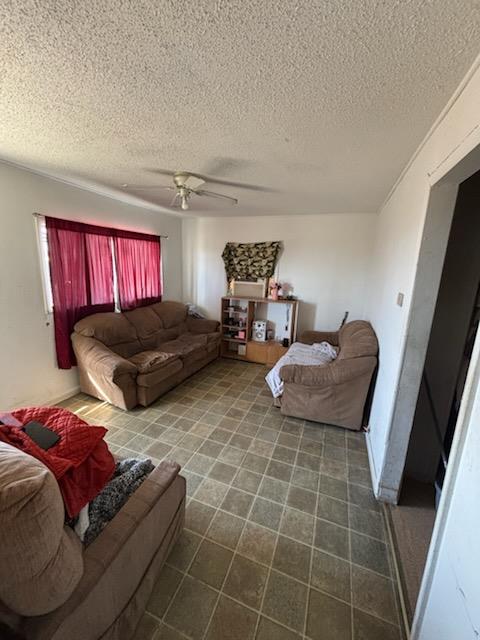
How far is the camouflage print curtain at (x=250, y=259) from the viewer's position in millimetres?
4324

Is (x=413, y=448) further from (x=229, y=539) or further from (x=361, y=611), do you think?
(x=229, y=539)

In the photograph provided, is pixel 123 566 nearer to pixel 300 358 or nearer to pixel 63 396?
Answer: pixel 300 358

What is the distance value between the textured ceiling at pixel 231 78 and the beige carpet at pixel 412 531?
2.40m

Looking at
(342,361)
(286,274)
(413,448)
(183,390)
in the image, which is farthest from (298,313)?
(413,448)

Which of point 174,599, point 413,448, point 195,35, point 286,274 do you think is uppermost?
point 195,35

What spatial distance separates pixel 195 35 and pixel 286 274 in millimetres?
3594

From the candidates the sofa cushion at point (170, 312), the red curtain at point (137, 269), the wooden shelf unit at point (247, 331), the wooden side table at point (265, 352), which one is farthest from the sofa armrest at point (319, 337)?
the red curtain at point (137, 269)

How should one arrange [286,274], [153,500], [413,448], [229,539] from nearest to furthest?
1. [153,500]
2. [229,539]
3. [413,448]
4. [286,274]

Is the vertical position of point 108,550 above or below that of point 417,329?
below

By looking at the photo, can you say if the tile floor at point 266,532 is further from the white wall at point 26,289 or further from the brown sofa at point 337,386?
the white wall at point 26,289

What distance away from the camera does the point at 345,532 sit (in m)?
1.65

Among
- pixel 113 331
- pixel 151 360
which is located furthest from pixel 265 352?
pixel 113 331

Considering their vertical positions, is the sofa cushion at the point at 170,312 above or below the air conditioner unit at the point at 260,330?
above

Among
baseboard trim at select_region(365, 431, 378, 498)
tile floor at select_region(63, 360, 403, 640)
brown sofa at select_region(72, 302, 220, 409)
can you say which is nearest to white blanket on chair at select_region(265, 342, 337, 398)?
tile floor at select_region(63, 360, 403, 640)
